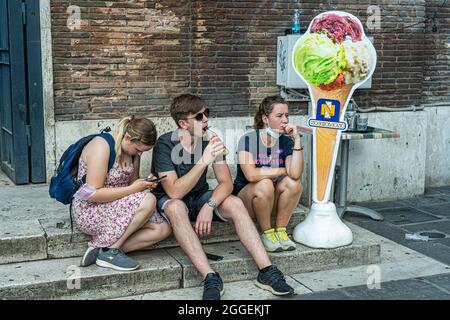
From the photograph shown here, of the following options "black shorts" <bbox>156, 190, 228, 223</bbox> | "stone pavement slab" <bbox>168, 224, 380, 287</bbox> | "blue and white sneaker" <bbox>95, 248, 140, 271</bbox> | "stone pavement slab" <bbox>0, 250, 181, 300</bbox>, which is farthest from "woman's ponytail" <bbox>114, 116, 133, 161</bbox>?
"stone pavement slab" <bbox>168, 224, 380, 287</bbox>

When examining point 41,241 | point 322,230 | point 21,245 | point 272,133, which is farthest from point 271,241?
point 21,245

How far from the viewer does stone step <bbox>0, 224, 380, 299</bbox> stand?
14.3 feet

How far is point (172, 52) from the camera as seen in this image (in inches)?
261

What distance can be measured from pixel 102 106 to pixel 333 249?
9.36ft

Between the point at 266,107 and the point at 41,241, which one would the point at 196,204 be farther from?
the point at 41,241

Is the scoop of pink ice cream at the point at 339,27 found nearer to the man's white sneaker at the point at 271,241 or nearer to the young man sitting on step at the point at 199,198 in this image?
the young man sitting on step at the point at 199,198

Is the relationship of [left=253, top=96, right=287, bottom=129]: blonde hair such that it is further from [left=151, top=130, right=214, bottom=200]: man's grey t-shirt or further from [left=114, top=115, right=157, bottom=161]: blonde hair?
[left=114, top=115, right=157, bottom=161]: blonde hair

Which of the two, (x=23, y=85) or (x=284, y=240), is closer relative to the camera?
(x=284, y=240)

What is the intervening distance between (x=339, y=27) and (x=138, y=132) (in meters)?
1.93

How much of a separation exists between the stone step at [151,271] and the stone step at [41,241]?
6 centimetres

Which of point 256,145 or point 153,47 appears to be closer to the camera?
point 256,145
